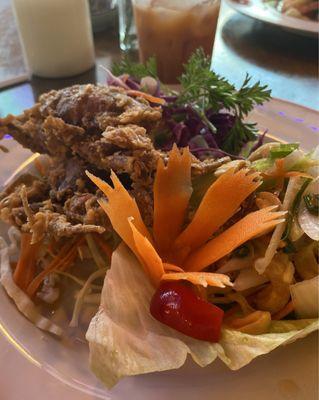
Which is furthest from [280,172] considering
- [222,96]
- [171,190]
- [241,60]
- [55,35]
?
[241,60]

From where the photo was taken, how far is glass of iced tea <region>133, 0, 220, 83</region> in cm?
245

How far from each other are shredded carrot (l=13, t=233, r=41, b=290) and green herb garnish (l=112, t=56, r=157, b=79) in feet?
3.29

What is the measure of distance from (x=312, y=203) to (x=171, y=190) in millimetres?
432

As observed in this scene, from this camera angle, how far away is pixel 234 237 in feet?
4.07

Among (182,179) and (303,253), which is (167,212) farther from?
(303,253)

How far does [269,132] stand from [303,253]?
0.78 m

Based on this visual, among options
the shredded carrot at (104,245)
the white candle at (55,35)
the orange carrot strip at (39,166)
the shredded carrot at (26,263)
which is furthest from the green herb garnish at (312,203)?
the white candle at (55,35)

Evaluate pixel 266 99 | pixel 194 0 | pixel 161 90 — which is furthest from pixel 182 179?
pixel 194 0

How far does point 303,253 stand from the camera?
135 cm

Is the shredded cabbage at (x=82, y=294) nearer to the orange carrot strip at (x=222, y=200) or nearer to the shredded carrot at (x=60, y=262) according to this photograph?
the shredded carrot at (x=60, y=262)

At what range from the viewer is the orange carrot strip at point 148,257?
3.85ft

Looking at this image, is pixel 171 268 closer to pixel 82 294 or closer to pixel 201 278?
pixel 201 278

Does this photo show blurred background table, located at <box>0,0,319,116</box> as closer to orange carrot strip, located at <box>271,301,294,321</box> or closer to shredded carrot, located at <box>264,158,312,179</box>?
shredded carrot, located at <box>264,158,312,179</box>

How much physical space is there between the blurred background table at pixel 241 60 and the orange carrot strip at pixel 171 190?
4.74 ft
